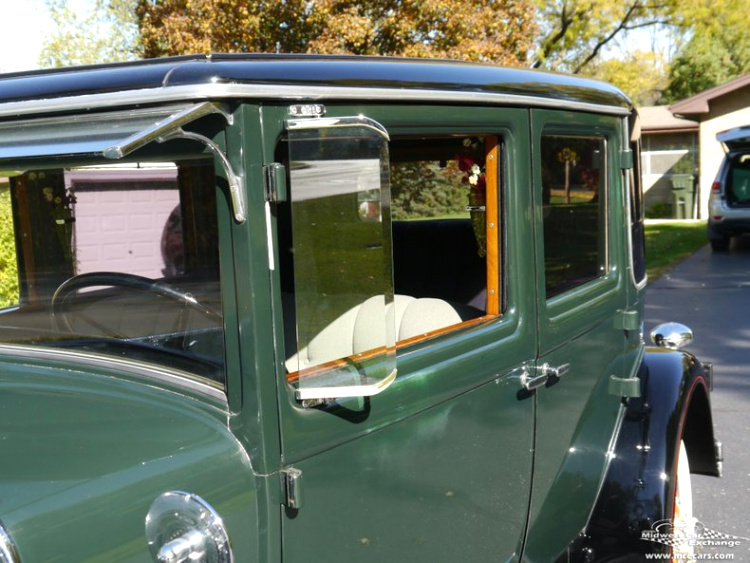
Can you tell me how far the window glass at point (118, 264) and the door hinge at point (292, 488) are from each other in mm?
222

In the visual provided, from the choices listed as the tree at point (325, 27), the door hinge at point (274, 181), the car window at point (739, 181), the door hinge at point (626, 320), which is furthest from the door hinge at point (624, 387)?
the car window at point (739, 181)

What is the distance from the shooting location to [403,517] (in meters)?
1.81

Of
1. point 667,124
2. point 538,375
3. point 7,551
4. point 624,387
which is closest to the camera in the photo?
point 7,551

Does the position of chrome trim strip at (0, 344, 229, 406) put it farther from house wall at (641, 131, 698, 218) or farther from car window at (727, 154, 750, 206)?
house wall at (641, 131, 698, 218)

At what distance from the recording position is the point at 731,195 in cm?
1442

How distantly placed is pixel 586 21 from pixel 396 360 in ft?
56.4

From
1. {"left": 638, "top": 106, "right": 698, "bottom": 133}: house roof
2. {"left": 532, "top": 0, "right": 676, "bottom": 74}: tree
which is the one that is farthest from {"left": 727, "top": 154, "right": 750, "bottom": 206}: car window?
{"left": 638, "top": 106, "right": 698, "bottom": 133}: house roof

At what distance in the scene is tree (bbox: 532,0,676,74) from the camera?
1711 cm

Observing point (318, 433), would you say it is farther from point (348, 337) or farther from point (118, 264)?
point (118, 264)

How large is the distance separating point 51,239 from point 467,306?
1.16 m

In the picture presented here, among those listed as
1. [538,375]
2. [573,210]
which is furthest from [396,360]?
[573,210]

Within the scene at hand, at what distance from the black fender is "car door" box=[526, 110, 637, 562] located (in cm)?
Result: 5

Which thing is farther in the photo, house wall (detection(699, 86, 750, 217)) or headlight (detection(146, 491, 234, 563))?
house wall (detection(699, 86, 750, 217))

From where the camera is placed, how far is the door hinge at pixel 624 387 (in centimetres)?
283
